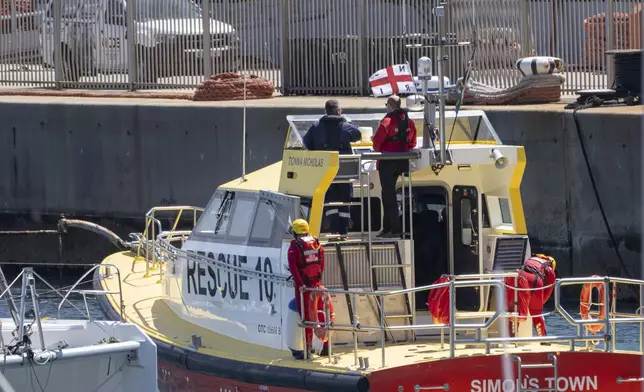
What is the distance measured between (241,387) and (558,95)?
908 centimetres

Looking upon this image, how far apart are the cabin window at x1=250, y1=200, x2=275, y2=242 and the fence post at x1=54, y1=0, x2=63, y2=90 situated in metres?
12.1

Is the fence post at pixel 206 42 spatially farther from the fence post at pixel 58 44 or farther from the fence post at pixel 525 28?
the fence post at pixel 525 28

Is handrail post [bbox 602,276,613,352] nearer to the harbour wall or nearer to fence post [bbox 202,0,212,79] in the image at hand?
the harbour wall

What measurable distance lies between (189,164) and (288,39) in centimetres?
303

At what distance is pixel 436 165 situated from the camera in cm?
1166

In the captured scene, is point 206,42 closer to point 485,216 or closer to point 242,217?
point 242,217

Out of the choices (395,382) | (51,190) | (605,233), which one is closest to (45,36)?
(51,190)

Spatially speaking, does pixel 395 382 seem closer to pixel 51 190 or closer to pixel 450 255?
pixel 450 255

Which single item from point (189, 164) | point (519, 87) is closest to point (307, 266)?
point (519, 87)

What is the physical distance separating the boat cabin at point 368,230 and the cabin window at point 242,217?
0.01m

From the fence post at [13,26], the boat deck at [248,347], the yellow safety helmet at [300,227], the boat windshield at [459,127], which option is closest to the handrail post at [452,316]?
the boat deck at [248,347]

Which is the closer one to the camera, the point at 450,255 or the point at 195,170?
the point at 450,255

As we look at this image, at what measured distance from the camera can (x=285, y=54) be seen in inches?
862

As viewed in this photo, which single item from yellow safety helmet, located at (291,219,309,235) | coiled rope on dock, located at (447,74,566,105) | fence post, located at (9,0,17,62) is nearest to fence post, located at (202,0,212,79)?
fence post, located at (9,0,17,62)
